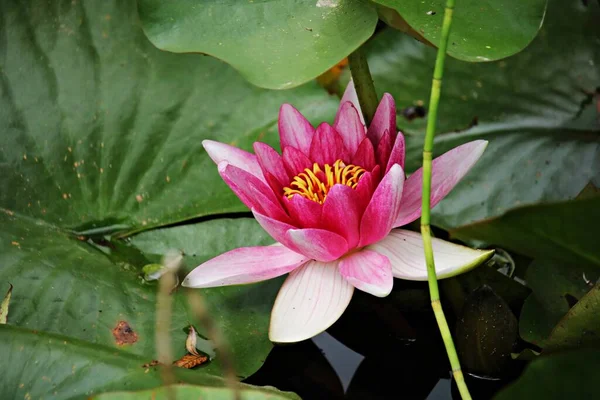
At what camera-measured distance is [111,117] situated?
1.38 m

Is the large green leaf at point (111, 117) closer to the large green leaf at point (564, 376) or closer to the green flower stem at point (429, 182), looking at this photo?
the green flower stem at point (429, 182)

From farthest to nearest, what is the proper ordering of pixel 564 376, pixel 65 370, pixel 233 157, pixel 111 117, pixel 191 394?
pixel 111 117 < pixel 233 157 < pixel 65 370 < pixel 191 394 < pixel 564 376

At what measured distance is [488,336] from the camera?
3.59 ft

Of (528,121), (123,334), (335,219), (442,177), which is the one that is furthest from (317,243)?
(528,121)

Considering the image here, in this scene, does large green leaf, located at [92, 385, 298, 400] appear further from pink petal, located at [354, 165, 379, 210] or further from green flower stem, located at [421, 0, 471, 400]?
pink petal, located at [354, 165, 379, 210]

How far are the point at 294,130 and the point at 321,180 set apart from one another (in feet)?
0.41

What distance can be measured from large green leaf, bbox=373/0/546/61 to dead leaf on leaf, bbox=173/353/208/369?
671mm

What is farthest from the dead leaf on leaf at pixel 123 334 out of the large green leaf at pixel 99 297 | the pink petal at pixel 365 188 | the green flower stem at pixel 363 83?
the green flower stem at pixel 363 83

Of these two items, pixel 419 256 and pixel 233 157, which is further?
pixel 233 157

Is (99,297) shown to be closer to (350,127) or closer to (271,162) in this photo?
(271,162)

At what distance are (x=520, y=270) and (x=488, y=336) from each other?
27cm

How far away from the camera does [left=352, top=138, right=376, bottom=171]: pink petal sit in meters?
1.10

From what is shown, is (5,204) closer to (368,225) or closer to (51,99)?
(51,99)

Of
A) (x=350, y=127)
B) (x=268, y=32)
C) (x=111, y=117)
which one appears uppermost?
(x=268, y=32)
